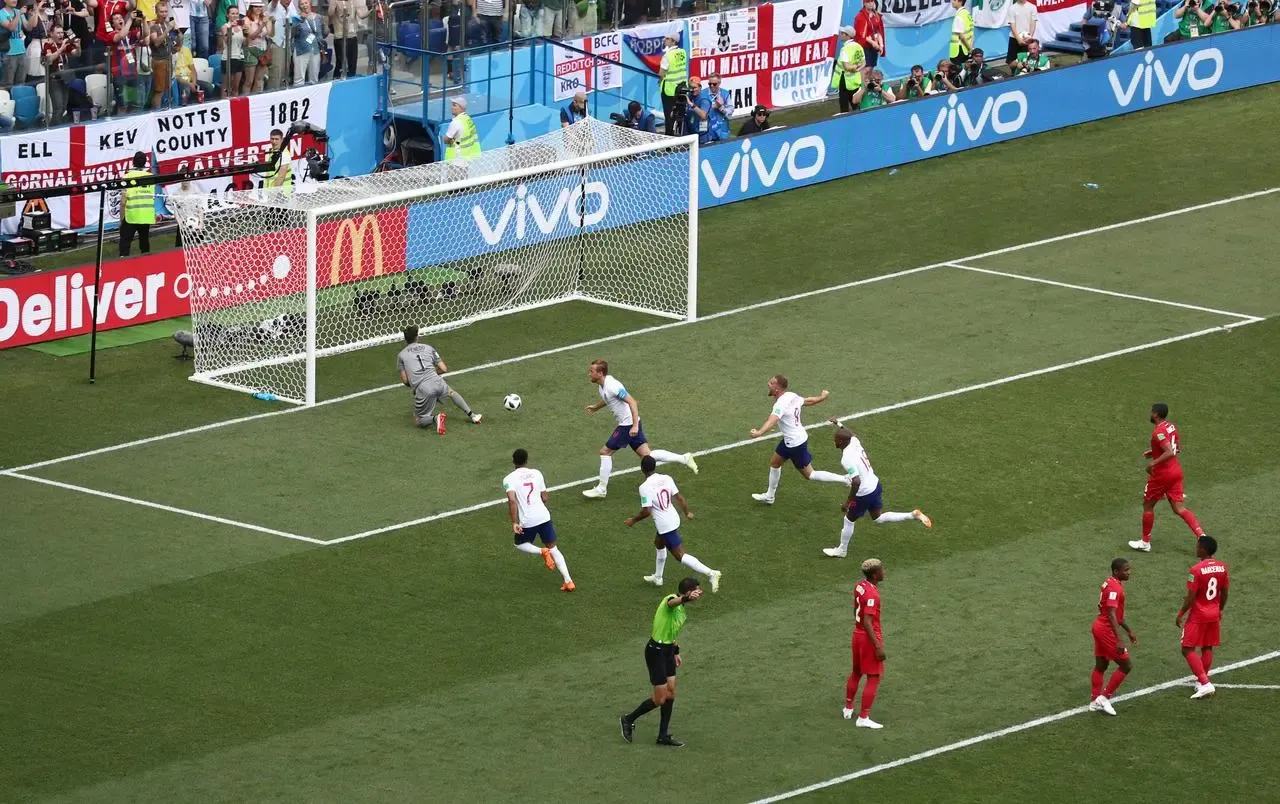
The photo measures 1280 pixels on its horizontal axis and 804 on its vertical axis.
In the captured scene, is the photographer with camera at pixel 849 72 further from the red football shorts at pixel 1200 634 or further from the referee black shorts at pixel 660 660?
the referee black shorts at pixel 660 660

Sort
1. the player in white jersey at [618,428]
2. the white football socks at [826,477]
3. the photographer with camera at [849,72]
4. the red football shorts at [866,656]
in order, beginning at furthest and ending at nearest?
the photographer with camera at [849,72], the player in white jersey at [618,428], the white football socks at [826,477], the red football shorts at [866,656]

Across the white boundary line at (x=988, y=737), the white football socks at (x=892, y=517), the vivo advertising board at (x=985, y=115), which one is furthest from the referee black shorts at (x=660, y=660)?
the vivo advertising board at (x=985, y=115)

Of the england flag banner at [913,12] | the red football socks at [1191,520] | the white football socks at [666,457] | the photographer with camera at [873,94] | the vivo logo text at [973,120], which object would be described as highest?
the england flag banner at [913,12]

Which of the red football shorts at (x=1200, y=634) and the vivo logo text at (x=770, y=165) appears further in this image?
the vivo logo text at (x=770, y=165)

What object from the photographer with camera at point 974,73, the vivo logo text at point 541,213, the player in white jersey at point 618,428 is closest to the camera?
the player in white jersey at point 618,428

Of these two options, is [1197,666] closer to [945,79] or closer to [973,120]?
[973,120]

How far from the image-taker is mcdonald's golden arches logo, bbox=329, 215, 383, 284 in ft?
115

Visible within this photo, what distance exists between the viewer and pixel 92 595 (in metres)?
25.4

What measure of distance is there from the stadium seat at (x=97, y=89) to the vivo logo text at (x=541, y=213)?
24.8 feet

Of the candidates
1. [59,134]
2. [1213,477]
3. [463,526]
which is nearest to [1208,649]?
[1213,477]

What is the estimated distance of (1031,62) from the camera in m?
47.2

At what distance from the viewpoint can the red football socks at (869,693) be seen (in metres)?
22.1

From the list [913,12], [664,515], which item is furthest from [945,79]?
[664,515]

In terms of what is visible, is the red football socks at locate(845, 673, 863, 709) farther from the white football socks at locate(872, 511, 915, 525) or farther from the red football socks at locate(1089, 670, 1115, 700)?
the white football socks at locate(872, 511, 915, 525)
